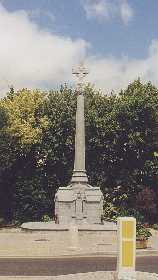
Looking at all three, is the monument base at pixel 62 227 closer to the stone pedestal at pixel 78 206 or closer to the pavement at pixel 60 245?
the pavement at pixel 60 245

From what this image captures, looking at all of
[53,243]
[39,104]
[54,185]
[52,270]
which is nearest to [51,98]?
[39,104]

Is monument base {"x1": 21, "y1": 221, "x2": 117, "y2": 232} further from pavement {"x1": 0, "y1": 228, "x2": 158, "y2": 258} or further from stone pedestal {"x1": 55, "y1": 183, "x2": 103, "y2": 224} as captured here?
stone pedestal {"x1": 55, "y1": 183, "x2": 103, "y2": 224}

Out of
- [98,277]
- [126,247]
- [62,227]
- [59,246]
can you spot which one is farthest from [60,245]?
[126,247]

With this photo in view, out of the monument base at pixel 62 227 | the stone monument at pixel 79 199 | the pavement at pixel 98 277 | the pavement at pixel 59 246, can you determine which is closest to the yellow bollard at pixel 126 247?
the pavement at pixel 98 277

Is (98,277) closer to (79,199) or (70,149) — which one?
(79,199)

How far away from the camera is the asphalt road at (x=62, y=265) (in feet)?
60.6

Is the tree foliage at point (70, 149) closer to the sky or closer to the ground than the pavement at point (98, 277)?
closer to the sky

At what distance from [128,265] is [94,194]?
894 inches

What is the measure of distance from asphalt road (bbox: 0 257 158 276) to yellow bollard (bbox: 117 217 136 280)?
13.4 ft

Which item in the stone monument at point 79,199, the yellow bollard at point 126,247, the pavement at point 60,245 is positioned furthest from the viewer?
the stone monument at point 79,199

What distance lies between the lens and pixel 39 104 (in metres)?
47.6

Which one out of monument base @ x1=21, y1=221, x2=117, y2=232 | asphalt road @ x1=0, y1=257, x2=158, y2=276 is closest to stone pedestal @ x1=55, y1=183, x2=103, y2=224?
monument base @ x1=21, y1=221, x2=117, y2=232

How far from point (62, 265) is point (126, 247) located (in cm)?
625

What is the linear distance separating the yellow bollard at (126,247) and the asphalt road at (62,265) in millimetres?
4082
